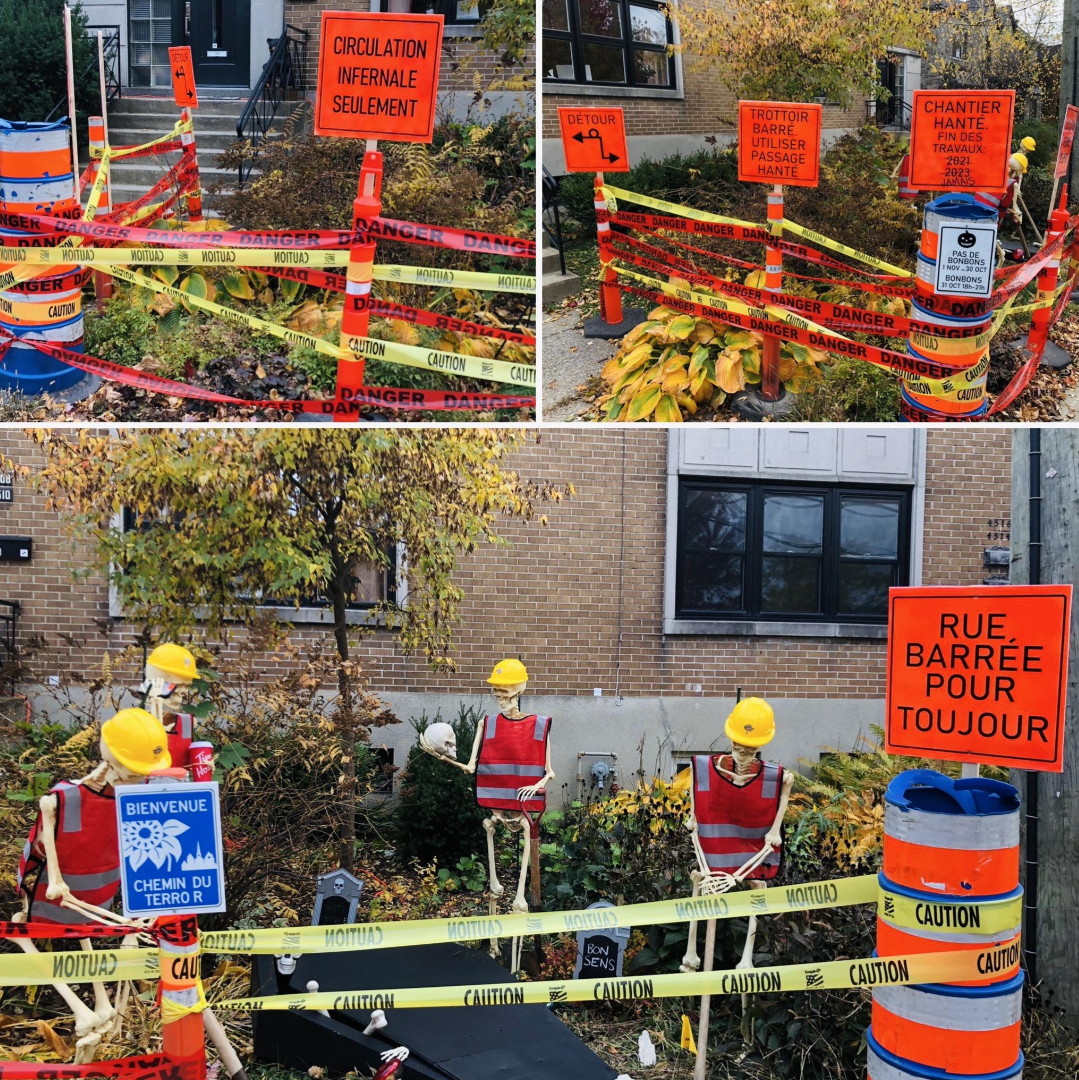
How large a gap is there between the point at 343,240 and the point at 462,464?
158 centimetres

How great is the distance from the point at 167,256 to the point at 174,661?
Result: 8.05 ft

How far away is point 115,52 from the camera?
1514cm

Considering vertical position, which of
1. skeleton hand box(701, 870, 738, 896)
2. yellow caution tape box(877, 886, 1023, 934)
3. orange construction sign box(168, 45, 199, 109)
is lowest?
skeleton hand box(701, 870, 738, 896)

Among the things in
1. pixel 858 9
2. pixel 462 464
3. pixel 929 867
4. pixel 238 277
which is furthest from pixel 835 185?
pixel 929 867

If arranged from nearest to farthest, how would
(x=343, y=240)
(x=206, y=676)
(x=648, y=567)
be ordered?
1. (x=343, y=240)
2. (x=206, y=676)
3. (x=648, y=567)

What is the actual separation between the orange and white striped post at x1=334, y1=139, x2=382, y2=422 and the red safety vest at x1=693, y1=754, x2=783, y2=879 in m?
3.01

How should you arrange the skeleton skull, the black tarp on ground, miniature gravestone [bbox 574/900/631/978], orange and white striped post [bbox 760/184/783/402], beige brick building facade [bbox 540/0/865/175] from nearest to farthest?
the black tarp on ground → miniature gravestone [bbox 574/900/631/978] → the skeleton skull → orange and white striped post [bbox 760/184/783/402] → beige brick building facade [bbox 540/0/865/175]

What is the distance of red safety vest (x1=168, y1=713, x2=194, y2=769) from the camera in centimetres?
504

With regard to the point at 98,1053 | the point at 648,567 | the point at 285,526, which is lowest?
the point at 98,1053

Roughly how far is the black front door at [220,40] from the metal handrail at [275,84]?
2.66ft

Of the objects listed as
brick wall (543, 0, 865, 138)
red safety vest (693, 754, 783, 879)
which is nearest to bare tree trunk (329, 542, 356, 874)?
red safety vest (693, 754, 783, 879)

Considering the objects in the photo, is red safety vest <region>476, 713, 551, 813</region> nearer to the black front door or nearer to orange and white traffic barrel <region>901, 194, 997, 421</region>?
orange and white traffic barrel <region>901, 194, 997, 421</region>

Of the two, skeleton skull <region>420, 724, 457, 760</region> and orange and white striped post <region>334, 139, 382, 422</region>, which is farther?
skeleton skull <region>420, 724, 457, 760</region>

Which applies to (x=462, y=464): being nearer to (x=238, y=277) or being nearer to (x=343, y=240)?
(x=343, y=240)
